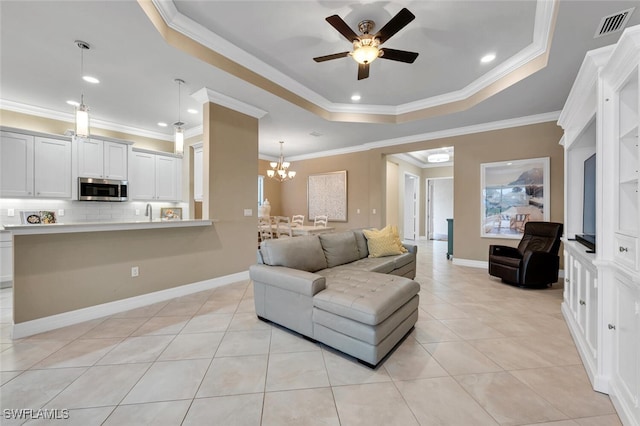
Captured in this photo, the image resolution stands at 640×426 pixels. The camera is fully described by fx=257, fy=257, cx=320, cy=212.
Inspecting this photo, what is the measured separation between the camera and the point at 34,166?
4.00 meters

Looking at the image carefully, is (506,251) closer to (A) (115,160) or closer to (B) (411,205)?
(B) (411,205)

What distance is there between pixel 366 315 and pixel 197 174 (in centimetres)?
511

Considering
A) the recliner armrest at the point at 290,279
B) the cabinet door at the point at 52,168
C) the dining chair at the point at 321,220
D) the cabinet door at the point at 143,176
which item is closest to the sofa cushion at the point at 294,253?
the recliner armrest at the point at 290,279

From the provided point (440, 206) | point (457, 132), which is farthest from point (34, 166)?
point (440, 206)

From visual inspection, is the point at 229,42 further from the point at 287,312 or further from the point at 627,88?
the point at 627,88

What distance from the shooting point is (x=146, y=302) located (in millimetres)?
3145

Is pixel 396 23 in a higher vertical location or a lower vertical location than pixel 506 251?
higher

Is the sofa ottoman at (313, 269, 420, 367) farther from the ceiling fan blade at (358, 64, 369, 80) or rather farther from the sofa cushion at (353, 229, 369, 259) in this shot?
the ceiling fan blade at (358, 64, 369, 80)

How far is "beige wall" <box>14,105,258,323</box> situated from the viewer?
246cm

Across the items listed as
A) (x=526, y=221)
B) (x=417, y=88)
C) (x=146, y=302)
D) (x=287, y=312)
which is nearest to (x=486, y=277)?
(x=526, y=221)

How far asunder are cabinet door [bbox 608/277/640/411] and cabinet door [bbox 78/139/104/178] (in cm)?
662

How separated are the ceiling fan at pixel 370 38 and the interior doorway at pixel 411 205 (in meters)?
6.83

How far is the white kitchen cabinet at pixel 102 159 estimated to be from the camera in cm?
448

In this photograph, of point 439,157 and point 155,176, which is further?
point 439,157
